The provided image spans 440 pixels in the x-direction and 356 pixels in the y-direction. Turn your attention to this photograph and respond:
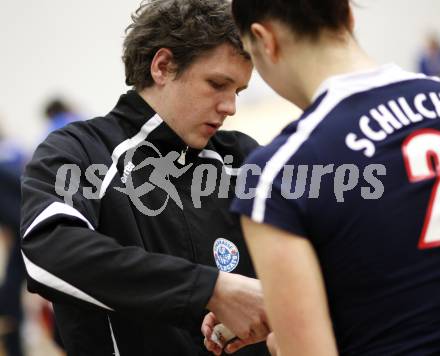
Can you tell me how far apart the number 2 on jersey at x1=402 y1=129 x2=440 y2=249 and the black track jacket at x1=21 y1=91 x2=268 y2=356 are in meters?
0.48

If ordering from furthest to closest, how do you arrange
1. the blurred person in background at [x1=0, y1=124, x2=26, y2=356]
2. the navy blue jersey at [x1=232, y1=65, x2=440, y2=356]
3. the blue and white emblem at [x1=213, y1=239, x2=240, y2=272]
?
the blurred person in background at [x1=0, y1=124, x2=26, y2=356] → the blue and white emblem at [x1=213, y1=239, x2=240, y2=272] → the navy blue jersey at [x1=232, y1=65, x2=440, y2=356]

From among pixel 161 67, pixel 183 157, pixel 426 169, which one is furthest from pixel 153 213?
pixel 426 169

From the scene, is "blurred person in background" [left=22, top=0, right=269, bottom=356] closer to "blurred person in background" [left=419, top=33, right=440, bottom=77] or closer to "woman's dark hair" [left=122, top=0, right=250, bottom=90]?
"woman's dark hair" [left=122, top=0, right=250, bottom=90]

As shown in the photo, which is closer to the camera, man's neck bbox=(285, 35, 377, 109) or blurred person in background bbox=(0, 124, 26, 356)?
man's neck bbox=(285, 35, 377, 109)

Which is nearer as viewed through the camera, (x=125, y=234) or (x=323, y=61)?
(x=323, y=61)

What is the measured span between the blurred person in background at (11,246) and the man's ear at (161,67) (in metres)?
2.13

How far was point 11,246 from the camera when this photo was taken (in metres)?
3.99

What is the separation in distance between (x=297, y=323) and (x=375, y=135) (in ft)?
1.07

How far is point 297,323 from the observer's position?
1.14 metres

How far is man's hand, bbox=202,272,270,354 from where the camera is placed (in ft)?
4.83

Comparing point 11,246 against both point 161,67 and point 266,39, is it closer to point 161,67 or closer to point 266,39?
point 161,67

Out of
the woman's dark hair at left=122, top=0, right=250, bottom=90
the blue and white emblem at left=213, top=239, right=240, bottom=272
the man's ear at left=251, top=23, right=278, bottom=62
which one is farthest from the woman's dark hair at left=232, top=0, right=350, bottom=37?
the blue and white emblem at left=213, top=239, right=240, bottom=272

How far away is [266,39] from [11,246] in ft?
10.1

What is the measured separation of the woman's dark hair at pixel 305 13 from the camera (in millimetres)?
1195
